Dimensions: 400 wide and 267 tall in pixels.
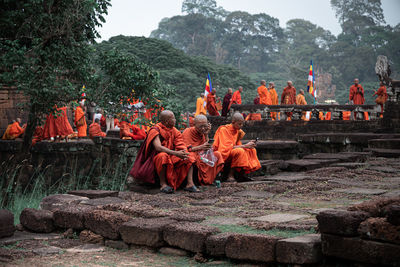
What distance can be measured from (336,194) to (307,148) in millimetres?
5524

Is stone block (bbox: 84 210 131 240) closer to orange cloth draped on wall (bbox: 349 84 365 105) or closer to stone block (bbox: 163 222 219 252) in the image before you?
stone block (bbox: 163 222 219 252)

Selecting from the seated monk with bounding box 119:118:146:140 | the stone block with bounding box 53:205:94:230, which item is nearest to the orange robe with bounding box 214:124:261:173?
the stone block with bounding box 53:205:94:230

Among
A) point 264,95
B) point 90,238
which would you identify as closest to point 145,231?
point 90,238

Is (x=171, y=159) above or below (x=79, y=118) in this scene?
below

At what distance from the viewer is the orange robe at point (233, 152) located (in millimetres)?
7171

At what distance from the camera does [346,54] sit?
148ft

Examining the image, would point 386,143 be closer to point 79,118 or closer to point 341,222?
point 341,222

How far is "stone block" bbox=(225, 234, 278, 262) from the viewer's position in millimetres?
3453

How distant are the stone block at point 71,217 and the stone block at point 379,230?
2.80 meters

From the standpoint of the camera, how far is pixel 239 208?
5070mm

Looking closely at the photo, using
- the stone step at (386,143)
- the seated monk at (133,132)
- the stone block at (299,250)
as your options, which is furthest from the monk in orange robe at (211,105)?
the stone block at (299,250)

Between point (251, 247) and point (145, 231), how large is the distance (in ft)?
3.57

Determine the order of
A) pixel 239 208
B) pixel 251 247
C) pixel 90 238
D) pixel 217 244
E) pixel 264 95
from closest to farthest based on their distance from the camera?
pixel 251 247
pixel 217 244
pixel 90 238
pixel 239 208
pixel 264 95

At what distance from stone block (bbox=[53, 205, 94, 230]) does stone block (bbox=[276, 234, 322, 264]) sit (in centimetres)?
227
